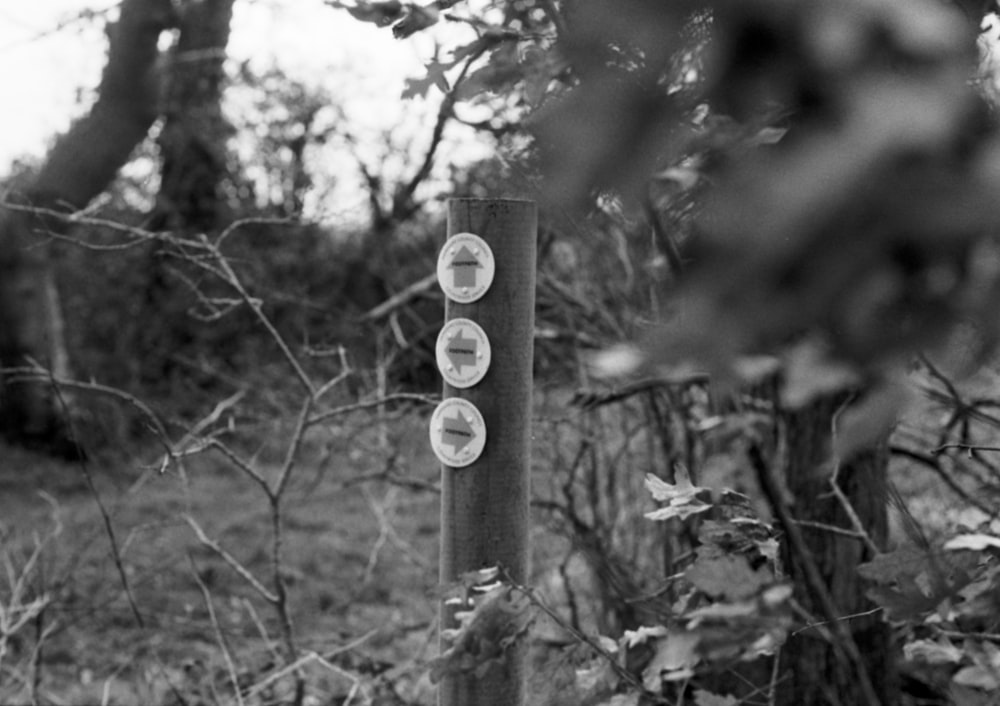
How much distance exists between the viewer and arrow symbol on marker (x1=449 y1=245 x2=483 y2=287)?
2.93 metres

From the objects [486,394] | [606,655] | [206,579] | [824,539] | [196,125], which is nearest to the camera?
[606,655]

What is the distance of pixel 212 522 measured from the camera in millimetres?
8469

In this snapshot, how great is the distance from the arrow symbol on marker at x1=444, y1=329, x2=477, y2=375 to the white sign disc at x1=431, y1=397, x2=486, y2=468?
0.28ft

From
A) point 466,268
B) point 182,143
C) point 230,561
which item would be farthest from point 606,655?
point 182,143

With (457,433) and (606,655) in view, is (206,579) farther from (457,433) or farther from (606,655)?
(606,655)

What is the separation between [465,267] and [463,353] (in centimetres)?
20

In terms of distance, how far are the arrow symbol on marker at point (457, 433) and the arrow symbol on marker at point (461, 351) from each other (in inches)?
4.4

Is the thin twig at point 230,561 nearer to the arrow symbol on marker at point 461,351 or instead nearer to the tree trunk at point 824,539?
the arrow symbol on marker at point 461,351

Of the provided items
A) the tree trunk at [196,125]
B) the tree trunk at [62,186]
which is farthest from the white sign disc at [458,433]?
the tree trunk at [196,125]

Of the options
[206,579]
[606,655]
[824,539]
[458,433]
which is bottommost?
[206,579]

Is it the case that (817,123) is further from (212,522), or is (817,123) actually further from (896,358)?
(212,522)

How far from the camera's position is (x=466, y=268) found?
294 cm

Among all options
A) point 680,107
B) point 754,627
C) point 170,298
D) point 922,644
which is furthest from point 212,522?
point 680,107

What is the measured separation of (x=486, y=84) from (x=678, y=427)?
3.64 metres
